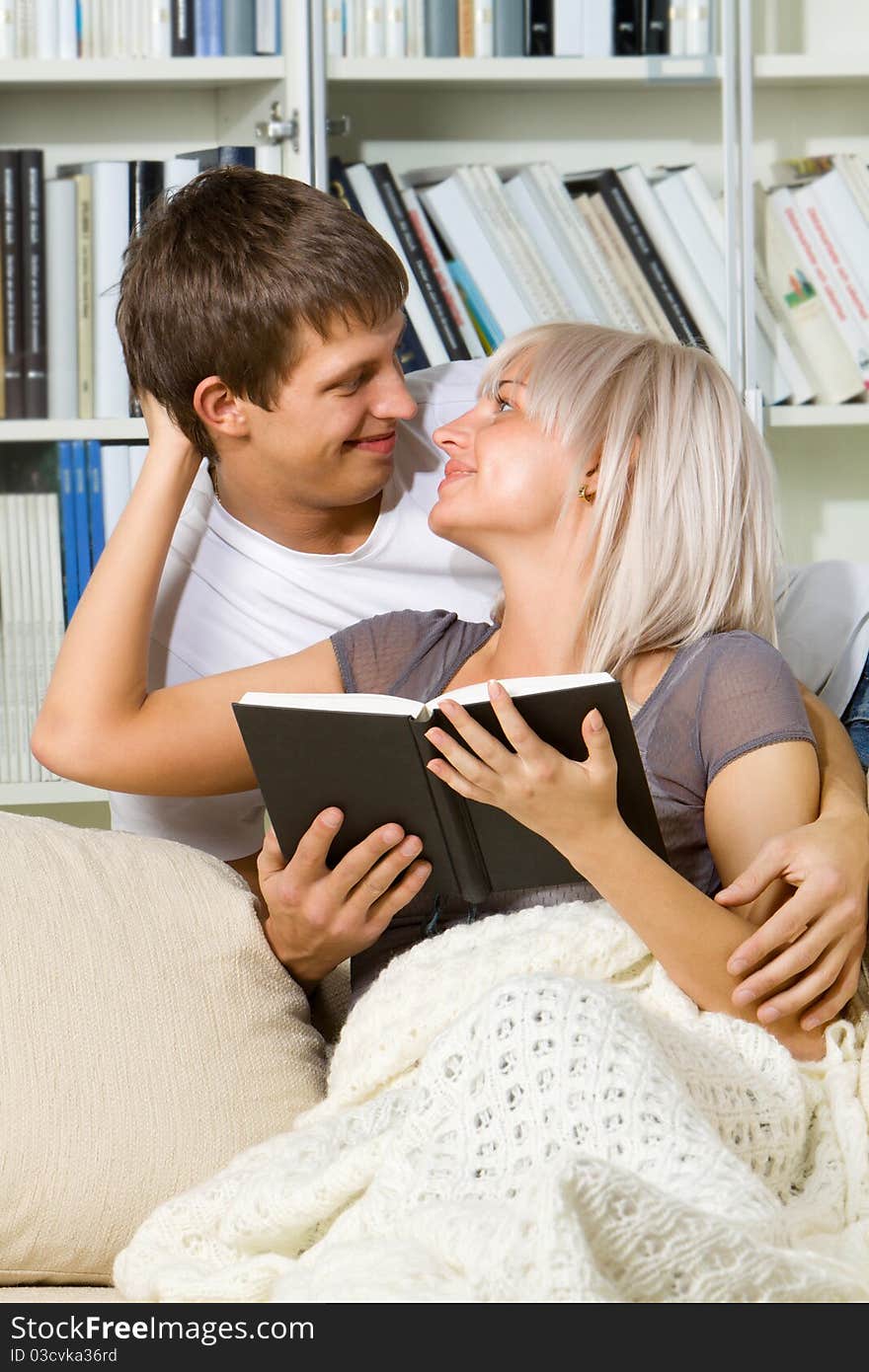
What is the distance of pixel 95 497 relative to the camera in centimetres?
225

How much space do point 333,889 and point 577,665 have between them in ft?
0.96

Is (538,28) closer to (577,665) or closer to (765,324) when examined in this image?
(765,324)

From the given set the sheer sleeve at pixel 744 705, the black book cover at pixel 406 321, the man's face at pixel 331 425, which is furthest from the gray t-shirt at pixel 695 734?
the black book cover at pixel 406 321

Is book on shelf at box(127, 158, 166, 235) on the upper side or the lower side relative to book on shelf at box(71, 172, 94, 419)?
upper

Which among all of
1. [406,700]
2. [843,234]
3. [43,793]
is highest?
[843,234]

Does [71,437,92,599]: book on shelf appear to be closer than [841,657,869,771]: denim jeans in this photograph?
No

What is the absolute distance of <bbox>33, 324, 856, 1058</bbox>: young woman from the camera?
103cm

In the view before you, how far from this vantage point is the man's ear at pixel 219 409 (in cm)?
151

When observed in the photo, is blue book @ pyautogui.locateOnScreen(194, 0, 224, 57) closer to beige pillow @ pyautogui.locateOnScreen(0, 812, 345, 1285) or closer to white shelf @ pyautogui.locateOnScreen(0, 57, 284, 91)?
white shelf @ pyautogui.locateOnScreen(0, 57, 284, 91)

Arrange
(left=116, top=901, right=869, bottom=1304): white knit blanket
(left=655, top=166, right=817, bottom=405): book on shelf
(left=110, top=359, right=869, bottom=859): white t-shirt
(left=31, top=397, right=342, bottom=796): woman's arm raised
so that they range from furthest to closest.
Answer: (left=655, top=166, right=817, bottom=405): book on shelf, (left=110, top=359, right=869, bottom=859): white t-shirt, (left=31, top=397, right=342, bottom=796): woman's arm raised, (left=116, top=901, right=869, bottom=1304): white knit blanket

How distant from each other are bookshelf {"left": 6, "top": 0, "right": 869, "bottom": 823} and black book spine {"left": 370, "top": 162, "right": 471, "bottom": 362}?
5 centimetres

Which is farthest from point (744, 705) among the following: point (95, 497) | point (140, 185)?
point (140, 185)

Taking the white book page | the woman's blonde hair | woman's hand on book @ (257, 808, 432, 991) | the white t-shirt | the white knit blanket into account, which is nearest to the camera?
the white knit blanket

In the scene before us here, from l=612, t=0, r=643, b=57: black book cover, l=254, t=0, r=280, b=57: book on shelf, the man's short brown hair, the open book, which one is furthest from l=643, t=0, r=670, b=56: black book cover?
the open book
